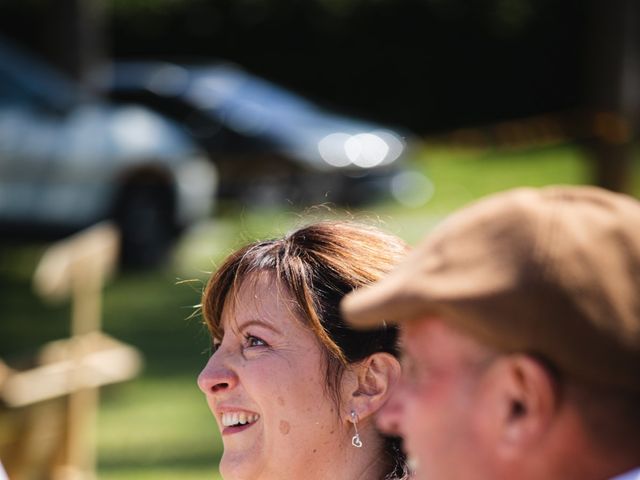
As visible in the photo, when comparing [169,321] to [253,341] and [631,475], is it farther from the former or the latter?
[631,475]

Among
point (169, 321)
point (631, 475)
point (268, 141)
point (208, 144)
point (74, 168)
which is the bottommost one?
point (631, 475)

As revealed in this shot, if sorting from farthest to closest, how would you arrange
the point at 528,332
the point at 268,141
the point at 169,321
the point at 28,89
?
the point at 268,141 → the point at 28,89 → the point at 169,321 → the point at 528,332

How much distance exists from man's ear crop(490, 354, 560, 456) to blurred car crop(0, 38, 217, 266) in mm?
9150

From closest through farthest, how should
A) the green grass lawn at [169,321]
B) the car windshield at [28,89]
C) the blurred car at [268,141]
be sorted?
the green grass lawn at [169,321]
the car windshield at [28,89]
the blurred car at [268,141]

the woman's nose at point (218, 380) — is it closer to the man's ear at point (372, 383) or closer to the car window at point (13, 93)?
the man's ear at point (372, 383)

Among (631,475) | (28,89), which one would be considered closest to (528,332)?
(631,475)

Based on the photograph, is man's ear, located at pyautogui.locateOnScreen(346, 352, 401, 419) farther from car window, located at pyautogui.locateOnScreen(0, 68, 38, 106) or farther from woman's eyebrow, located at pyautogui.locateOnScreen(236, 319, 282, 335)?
car window, located at pyautogui.locateOnScreen(0, 68, 38, 106)

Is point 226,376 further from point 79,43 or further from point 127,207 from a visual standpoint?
point 79,43

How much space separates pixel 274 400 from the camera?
209 centimetres

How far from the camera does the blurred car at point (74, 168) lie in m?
10.1

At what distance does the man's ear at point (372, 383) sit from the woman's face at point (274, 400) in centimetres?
5

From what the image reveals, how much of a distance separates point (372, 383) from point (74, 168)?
8308 millimetres

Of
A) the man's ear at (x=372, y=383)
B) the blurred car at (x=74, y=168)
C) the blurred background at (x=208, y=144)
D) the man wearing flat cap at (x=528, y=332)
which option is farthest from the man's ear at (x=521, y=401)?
the blurred car at (x=74, y=168)

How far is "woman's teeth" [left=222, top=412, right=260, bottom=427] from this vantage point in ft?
6.89
